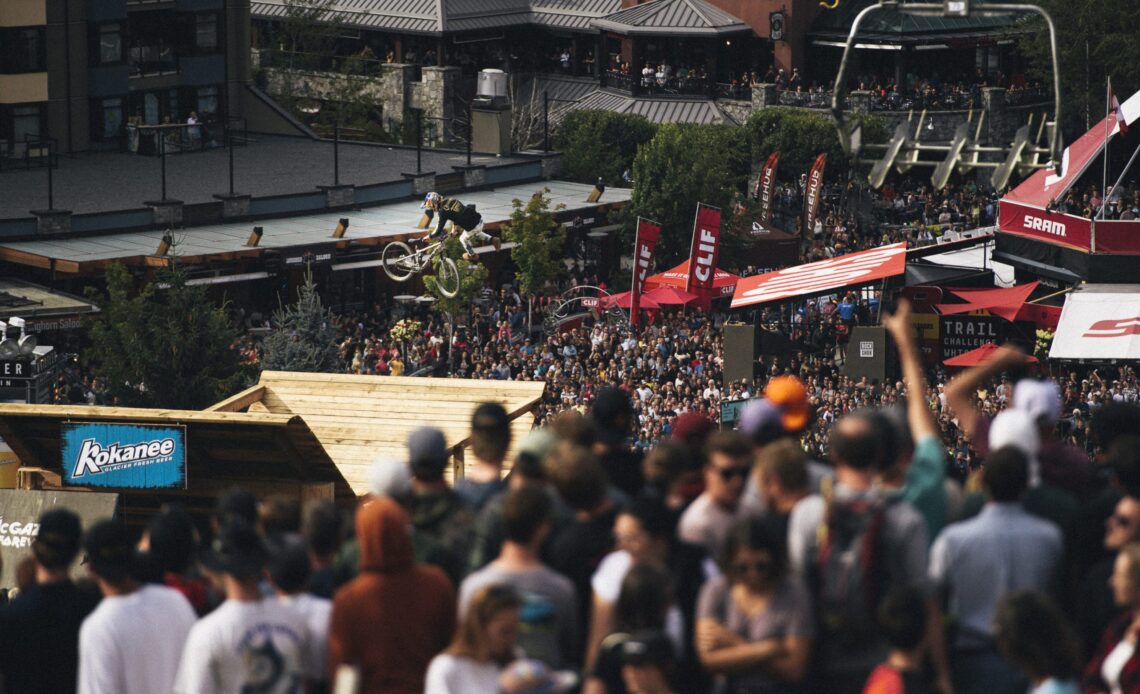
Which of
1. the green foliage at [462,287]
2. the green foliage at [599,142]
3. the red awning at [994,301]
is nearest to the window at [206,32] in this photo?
the green foliage at [599,142]

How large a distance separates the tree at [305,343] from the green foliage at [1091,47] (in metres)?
33.3

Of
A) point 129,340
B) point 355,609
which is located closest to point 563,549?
point 355,609

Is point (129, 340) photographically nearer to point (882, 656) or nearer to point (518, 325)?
point (518, 325)

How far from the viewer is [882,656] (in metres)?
9.26

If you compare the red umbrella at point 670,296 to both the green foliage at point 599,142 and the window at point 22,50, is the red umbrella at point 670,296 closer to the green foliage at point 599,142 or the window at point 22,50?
the green foliage at point 599,142

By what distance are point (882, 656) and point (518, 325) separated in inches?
1524

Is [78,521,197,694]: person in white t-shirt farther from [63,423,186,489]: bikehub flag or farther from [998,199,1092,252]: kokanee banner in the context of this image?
[998,199,1092,252]: kokanee banner

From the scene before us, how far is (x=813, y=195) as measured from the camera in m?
59.4

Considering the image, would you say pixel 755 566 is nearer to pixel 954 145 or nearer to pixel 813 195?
pixel 954 145

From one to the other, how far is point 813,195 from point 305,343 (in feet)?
76.3

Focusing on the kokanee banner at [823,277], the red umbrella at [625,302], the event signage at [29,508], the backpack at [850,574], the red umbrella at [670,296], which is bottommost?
the red umbrella at [625,302]

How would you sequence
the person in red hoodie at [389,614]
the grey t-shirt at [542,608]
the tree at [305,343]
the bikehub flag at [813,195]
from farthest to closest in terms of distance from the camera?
the bikehub flag at [813,195]
the tree at [305,343]
the person in red hoodie at [389,614]
the grey t-shirt at [542,608]

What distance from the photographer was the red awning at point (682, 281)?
47.0 m

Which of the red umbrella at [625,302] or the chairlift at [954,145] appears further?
the red umbrella at [625,302]
